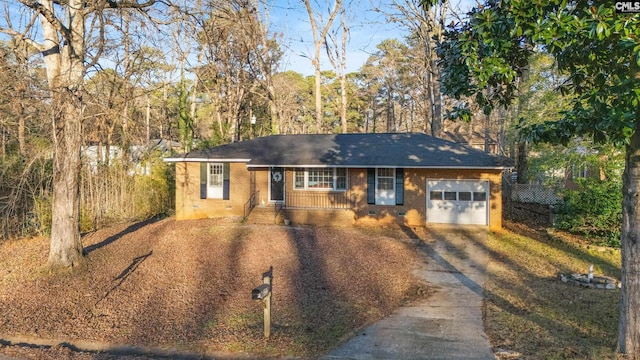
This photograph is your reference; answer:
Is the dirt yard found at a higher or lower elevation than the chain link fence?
lower

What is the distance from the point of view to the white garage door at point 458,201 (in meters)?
15.8

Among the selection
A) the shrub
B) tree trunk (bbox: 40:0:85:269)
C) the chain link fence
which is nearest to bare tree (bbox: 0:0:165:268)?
tree trunk (bbox: 40:0:85:269)

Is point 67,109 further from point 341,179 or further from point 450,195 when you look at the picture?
point 450,195

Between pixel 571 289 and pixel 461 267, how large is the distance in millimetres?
2656

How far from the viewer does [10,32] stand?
27.9ft

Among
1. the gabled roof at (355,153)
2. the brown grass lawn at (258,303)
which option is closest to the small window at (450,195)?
the gabled roof at (355,153)

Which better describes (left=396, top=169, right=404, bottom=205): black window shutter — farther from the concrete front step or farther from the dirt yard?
the concrete front step

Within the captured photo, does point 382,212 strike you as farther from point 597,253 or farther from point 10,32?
point 10,32

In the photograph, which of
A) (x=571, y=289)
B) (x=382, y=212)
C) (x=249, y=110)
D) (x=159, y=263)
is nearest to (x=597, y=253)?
(x=571, y=289)

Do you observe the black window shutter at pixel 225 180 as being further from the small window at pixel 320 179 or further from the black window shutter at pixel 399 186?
the black window shutter at pixel 399 186

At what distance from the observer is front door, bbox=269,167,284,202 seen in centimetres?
1725

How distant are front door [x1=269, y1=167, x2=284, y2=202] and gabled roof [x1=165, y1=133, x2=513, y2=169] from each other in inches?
22.9

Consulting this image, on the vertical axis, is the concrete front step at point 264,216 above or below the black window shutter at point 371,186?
below

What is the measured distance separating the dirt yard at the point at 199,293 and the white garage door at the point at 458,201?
3127mm
